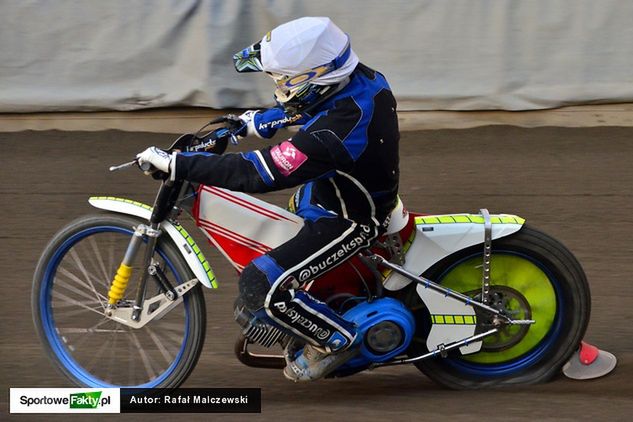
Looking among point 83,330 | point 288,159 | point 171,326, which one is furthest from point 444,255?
point 83,330

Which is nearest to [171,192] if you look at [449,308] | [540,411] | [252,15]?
[449,308]

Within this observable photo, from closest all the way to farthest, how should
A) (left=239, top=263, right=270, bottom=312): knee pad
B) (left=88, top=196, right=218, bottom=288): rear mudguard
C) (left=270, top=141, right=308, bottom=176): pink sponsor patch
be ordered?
(left=270, top=141, right=308, bottom=176): pink sponsor patch < (left=239, top=263, right=270, bottom=312): knee pad < (left=88, top=196, right=218, bottom=288): rear mudguard

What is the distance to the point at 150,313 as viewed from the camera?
4605 millimetres

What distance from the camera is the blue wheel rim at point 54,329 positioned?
4.59 metres

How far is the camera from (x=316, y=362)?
4.59 m

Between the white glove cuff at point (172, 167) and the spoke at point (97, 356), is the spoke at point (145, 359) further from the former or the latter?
the white glove cuff at point (172, 167)

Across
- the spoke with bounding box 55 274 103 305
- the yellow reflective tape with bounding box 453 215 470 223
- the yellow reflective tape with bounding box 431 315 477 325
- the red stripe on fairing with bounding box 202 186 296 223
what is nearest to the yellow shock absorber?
the spoke with bounding box 55 274 103 305

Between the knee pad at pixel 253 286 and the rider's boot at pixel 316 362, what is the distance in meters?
0.38

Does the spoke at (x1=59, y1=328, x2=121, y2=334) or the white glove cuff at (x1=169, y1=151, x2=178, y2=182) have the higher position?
the white glove cuff at (x1=169, y1=151, x2=178, y2=182)

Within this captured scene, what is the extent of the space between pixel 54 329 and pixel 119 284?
1.46 ft

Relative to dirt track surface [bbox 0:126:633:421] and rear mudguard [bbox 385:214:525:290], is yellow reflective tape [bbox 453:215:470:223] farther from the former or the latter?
dirt track surface [bbox 0:126:633:421]

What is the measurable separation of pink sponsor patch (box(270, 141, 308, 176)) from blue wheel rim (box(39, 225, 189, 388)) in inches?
31.7

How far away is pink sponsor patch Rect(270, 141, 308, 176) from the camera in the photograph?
4.08 metres

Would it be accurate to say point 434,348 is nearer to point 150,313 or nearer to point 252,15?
point 150,313
